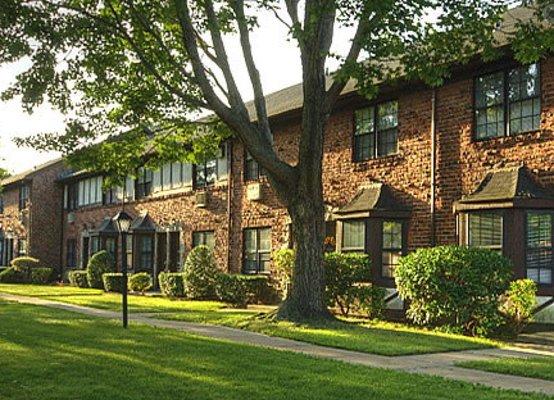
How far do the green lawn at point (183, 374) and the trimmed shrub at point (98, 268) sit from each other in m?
21.9

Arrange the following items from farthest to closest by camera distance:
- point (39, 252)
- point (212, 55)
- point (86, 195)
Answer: point (39, 252)
point (86, 195)
point (212, 55)

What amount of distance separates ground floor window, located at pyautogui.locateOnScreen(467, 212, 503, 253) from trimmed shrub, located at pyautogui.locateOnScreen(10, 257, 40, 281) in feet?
101

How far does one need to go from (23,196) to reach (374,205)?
3301 centimetres

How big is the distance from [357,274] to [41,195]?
98.3ft

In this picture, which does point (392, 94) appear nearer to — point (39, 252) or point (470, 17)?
point (470, 17)

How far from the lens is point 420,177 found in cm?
1905

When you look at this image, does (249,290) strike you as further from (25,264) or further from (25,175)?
(25,175)

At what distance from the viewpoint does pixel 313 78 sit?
16703 mm

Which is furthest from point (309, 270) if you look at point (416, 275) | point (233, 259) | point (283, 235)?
point (233, 259)

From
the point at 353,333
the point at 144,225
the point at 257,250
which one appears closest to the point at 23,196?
the point at 144,225

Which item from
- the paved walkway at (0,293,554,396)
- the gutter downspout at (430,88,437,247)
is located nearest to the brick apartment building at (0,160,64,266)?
the paved walkway at (0,293,554,396)

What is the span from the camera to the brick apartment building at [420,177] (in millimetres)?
16203

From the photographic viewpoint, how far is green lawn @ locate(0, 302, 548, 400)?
8.34 meters

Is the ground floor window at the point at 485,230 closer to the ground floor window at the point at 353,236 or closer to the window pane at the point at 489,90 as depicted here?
the window pane at the point at 489,90
